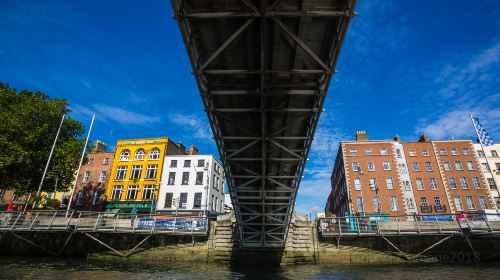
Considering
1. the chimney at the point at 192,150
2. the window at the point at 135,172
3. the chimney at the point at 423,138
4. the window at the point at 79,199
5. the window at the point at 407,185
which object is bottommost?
A: the window at the point at 79,199

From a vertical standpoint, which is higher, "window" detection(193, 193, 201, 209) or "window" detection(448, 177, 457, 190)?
"window" detection(448, 177, 457, 190)

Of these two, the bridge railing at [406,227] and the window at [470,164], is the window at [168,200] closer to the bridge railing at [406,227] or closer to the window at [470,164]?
the bridge railing at [406,227]

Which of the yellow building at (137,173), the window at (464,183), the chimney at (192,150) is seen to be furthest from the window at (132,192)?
the window at (464,183)

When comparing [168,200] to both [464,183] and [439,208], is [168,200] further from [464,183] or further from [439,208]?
[464,183]

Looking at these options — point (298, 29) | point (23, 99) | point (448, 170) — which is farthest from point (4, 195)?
point (448, 170)

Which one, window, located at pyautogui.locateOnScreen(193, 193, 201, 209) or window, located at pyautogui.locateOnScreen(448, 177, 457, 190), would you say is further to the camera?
window, located at pyautogui.locateOnScreen(448, 177, 457, 190)

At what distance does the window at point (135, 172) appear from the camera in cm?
4541

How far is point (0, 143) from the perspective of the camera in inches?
1221

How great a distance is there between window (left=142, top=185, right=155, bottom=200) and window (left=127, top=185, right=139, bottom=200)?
4.60ft

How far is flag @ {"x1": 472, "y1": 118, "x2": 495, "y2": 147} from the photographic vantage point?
1197 inches

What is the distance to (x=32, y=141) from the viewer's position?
33656mm

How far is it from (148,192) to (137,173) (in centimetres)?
426

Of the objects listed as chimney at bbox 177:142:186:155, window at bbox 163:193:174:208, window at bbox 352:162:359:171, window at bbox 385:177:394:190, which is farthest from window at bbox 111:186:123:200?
window at bbox 385:177:394:190

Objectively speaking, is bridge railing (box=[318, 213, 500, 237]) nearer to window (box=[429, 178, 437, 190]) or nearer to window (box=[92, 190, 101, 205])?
window (box=[429, 178, 437, 190])
